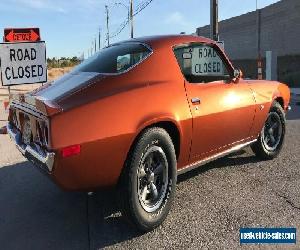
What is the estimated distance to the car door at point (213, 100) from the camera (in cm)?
434

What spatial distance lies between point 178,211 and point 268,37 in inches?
1372

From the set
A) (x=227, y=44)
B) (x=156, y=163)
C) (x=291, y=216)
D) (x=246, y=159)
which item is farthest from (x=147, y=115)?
(x=227, y=44)

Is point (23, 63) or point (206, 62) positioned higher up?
point (23, 63)

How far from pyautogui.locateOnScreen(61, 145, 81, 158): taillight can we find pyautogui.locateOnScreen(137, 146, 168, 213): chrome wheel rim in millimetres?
663

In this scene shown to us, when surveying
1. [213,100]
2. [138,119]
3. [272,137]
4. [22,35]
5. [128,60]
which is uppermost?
[22,35]

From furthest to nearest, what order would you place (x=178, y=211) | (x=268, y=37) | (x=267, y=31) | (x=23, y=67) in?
(x=267, y=31)
(x=268, y=37)
(x=23, y=67)
(x=178, y=211)

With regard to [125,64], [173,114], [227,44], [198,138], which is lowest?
[198,138]

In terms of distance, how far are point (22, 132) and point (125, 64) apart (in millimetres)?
1241

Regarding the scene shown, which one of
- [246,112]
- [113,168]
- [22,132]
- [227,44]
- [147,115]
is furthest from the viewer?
[227,44]

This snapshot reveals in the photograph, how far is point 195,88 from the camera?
438 centimetres

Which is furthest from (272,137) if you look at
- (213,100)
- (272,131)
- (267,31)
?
(267,31)

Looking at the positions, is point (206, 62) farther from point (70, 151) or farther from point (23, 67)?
point (23, 67)

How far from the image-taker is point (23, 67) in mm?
8508

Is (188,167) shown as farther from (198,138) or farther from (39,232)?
(39,232)
